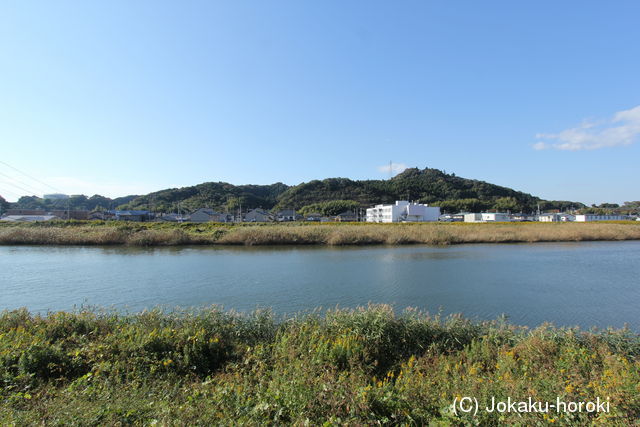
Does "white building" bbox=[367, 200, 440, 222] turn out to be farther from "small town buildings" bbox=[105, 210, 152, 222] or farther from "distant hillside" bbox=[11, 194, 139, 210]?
"distant hillside" bbox=[11, 194, 139, 210]

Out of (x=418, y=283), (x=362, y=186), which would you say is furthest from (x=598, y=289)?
(x=362, y=186)

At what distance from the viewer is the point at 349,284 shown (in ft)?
45.6

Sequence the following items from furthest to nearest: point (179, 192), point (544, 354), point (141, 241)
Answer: point (179, 192), point (141, 241), point (544, 354)

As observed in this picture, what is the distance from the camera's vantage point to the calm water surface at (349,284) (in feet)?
34.6

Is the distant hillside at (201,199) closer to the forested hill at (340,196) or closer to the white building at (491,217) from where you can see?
the forested hill at (340,196)

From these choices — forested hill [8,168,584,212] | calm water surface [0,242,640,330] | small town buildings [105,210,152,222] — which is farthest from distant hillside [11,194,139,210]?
calm water surface [0,242,640,330]

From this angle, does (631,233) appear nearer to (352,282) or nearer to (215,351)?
(352,282)

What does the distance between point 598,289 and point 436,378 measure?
42.1 ft

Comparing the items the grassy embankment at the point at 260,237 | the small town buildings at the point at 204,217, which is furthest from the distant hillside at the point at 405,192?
the grassy embankment at the point at 260,237

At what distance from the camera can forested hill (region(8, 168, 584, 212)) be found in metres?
101

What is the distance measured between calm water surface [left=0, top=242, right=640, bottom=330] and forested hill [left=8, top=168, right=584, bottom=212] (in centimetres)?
7490

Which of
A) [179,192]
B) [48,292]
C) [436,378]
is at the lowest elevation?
[48,292]

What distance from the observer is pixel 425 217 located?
73812mm

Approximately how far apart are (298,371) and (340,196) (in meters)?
117
